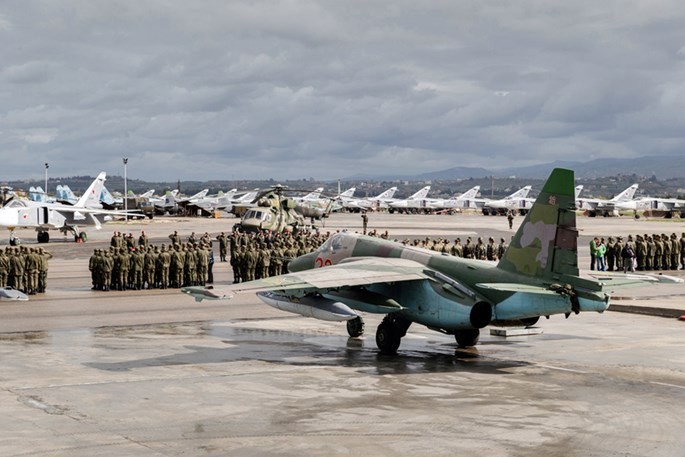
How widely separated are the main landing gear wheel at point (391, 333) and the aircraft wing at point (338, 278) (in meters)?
1.03

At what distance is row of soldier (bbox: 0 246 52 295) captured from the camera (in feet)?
90.0

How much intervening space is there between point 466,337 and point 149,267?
13459 mm

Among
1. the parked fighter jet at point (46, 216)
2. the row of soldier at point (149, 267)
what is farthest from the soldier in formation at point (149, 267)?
the parked fighter jet at point (46, 216)

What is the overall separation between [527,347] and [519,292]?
3.13 m

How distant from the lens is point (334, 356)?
60.7 feet

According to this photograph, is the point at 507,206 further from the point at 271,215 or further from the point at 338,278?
the point at 338,278

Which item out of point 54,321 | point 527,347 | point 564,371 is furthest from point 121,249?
point 564,371

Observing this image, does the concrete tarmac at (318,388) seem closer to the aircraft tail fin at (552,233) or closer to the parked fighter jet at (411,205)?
the aircraft tail fin at (552,233)

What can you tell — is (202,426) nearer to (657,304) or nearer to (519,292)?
(519,292)

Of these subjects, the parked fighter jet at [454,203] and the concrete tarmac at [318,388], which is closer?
the concrete tarmac at [318,388]

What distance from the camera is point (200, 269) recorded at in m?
30.7

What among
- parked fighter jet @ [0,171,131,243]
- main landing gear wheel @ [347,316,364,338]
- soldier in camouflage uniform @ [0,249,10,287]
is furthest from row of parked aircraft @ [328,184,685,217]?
main landing gear wheel @ [347,316,364,338]

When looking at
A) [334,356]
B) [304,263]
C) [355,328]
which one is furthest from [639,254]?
[334,356]

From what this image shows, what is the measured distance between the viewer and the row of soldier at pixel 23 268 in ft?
90.0
